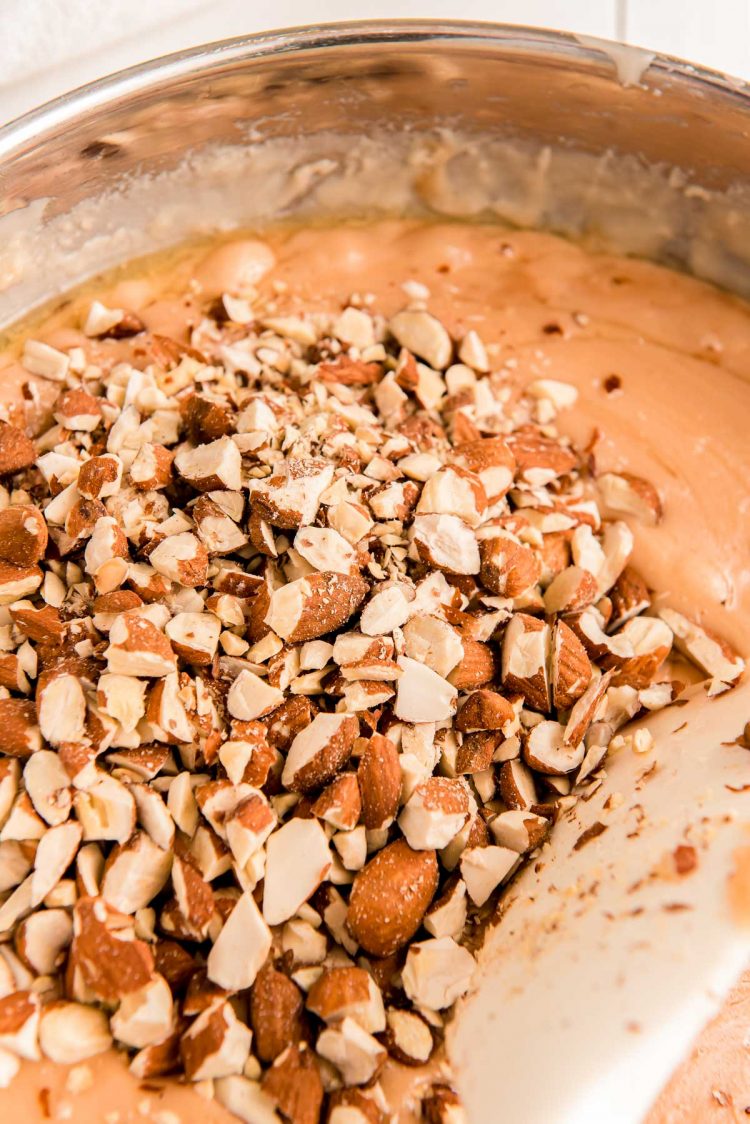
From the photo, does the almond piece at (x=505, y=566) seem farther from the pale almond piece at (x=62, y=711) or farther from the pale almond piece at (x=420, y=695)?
the pale almond piece at (x=62, y=711)

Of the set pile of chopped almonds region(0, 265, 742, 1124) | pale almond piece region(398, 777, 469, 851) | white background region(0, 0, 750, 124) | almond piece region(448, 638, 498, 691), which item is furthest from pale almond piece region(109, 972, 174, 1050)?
white background region(0, 0, 750, 124)

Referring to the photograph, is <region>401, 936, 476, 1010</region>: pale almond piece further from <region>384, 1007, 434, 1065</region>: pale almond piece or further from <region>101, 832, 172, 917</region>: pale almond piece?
<region>101, 832, 172, 917</region>: pale almond piece

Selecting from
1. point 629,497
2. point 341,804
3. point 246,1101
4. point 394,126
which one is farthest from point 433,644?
point 394,126

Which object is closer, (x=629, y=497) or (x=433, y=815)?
(x=433, y=815)

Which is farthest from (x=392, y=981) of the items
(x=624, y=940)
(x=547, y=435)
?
(x=547, y=435)

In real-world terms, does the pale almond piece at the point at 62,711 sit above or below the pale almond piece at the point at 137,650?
below

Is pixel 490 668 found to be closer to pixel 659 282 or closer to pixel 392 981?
pixel 392 981

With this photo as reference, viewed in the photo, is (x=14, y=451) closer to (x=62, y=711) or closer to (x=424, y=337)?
(x=62, y=711)

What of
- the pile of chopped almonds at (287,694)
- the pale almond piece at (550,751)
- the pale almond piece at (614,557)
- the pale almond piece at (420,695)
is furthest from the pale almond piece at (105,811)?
the pale almond piece at (614,557)
